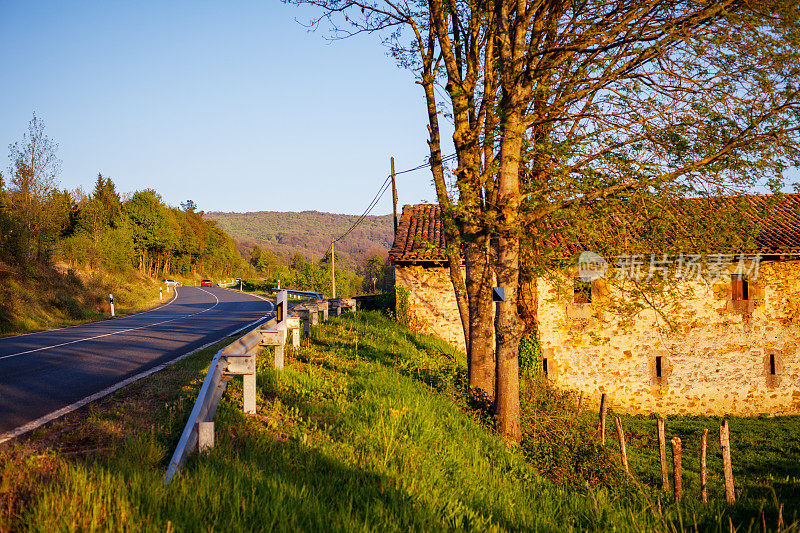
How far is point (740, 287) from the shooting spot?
16172mm

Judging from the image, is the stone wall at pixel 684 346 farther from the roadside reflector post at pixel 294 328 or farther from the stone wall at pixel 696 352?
the roadside reflector post at pixel 294 328

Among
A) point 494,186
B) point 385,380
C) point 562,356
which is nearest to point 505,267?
point 494,186

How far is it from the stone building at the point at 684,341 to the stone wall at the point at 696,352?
0.03 m

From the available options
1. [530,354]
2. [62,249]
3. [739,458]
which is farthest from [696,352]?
[62,249]

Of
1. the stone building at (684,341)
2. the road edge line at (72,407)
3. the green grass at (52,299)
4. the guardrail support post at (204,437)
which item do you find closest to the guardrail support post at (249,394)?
the guardrail support post at (204,437)

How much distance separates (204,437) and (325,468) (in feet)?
3.20

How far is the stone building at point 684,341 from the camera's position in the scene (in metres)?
15.8

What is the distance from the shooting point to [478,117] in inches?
327

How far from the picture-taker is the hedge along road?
5.50 metres

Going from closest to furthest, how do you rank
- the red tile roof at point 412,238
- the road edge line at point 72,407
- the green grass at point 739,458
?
1. the road edge line at point 72,407
2. the green grass at point 739,458
3. the red tile roof at point 412,238

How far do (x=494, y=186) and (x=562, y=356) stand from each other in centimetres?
1002

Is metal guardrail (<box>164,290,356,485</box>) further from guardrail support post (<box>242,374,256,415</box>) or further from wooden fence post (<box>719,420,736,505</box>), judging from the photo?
wooden fence post (<box>719,420,736,505</box>)

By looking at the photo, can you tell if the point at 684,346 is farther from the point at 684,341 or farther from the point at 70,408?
the point at 70,408

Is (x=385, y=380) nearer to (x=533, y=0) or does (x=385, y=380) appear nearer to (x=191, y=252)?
(x=533, y=0)
